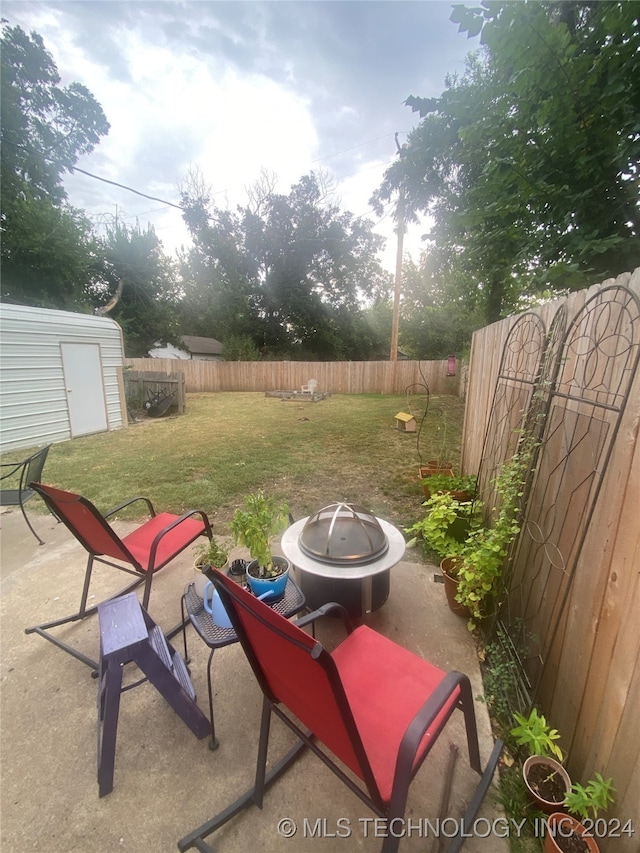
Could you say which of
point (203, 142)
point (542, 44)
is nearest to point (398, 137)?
point (203, 142)

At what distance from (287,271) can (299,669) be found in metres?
23.1

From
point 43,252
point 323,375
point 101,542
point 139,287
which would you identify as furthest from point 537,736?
point 139,287

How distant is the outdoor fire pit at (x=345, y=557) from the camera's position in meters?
1.91

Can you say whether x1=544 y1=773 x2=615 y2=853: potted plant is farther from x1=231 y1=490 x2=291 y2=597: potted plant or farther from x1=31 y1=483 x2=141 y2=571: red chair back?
x1=31 y1=483 x2=141 y2=571: red chair back

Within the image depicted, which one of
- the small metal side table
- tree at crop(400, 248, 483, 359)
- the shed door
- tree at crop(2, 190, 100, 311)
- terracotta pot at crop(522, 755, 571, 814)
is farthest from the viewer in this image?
tree at crop(400, 248, 483, 359)

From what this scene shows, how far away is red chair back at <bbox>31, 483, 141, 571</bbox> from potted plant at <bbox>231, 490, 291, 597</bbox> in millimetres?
697

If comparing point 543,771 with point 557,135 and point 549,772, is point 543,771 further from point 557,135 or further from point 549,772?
point 557,135

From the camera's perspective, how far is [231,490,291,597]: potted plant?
180cm

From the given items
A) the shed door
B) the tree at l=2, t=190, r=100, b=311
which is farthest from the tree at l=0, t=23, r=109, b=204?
the shed door

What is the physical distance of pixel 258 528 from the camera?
182cm

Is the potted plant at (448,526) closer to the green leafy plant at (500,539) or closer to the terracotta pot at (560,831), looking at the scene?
the green leafy plant at (500,539)

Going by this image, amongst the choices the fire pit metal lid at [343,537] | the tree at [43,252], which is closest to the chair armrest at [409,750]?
the fire pit metal lid at [343,537]

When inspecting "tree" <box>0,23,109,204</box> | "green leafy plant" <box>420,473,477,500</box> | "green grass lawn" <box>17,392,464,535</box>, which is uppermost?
"tree" <box>0,23,109,204</box>

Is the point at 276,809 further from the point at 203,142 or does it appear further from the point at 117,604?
the point at 203,142
